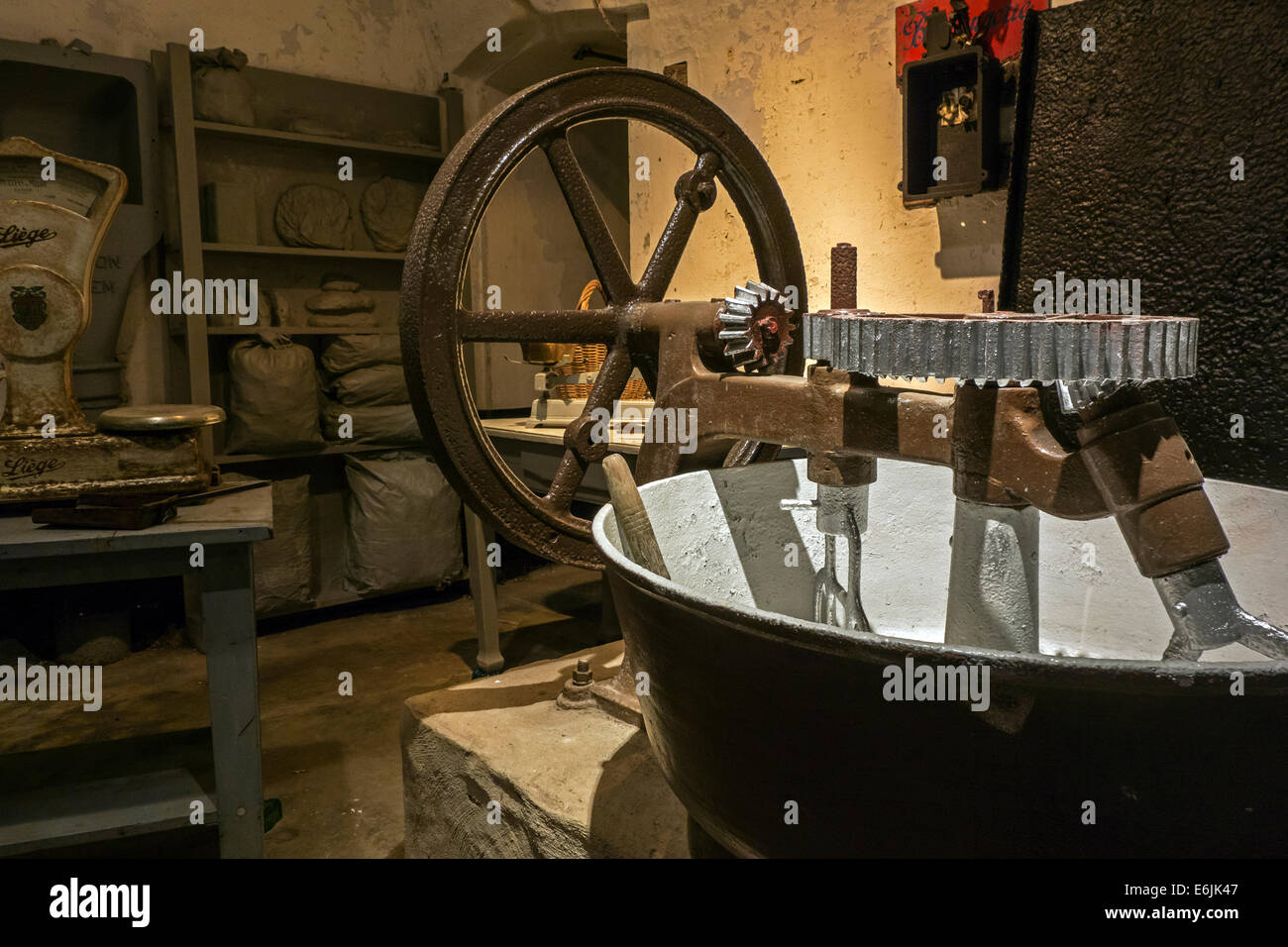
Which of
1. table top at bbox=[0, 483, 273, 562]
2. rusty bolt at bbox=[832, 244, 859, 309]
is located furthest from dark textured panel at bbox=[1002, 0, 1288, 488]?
table top at bbox=[0, 483, 273, 562]

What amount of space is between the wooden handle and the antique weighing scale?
1.27 m

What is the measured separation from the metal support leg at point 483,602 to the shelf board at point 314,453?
2.99ft

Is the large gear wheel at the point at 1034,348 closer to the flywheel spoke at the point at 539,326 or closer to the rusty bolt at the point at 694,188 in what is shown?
the flywheel spoke at the point at 539,326

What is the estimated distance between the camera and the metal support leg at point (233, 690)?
1.56 meters

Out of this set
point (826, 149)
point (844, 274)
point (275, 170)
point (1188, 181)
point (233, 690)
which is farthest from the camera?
point (275, 170)

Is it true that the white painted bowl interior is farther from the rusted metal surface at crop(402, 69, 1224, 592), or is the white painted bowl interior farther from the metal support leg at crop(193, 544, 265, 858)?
the metal support leg at crop(193, 544, 265, 858)

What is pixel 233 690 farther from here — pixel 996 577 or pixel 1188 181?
pixel 1188 181

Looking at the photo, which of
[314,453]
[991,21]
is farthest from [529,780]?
[314,453]

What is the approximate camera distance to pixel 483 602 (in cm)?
296

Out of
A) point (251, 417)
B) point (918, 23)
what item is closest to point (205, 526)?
point (918, 23)

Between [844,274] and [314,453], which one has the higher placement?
[844,274]

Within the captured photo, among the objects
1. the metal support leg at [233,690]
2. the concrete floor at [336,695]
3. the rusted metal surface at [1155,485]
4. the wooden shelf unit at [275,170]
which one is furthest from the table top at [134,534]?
the wooden shelf unit at [275,170]

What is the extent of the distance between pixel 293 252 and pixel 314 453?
0.81m
